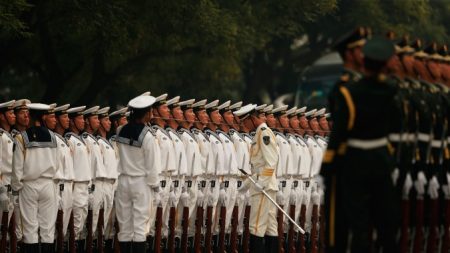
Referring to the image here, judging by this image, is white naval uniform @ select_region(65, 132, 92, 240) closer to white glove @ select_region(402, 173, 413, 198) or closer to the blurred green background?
the blurred green background

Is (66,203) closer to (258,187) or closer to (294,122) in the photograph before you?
(258,187)

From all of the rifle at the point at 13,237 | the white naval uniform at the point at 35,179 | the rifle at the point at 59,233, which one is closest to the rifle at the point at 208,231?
the rifle at the point at 59,233

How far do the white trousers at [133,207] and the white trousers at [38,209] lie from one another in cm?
153

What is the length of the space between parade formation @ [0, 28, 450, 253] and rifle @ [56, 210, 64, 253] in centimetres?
2

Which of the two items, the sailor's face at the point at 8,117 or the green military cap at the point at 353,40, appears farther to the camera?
the sailor's face at the point at 8,117

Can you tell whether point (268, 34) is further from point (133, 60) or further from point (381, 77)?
point (381, 77)

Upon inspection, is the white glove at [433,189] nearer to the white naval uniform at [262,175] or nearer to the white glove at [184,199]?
the white naval uniform at [262,175]

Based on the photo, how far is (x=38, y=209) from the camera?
2044 cm

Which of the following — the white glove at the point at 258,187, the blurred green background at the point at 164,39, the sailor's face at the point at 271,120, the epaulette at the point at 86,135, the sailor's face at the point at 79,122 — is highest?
the blurred green background at the point at 164,39

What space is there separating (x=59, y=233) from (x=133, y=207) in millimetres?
2477

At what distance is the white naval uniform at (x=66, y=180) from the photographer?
839 inches

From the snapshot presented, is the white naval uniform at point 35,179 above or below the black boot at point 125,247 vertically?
above

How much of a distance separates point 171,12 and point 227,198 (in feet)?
30.7

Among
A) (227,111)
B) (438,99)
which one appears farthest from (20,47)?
(438,99)
